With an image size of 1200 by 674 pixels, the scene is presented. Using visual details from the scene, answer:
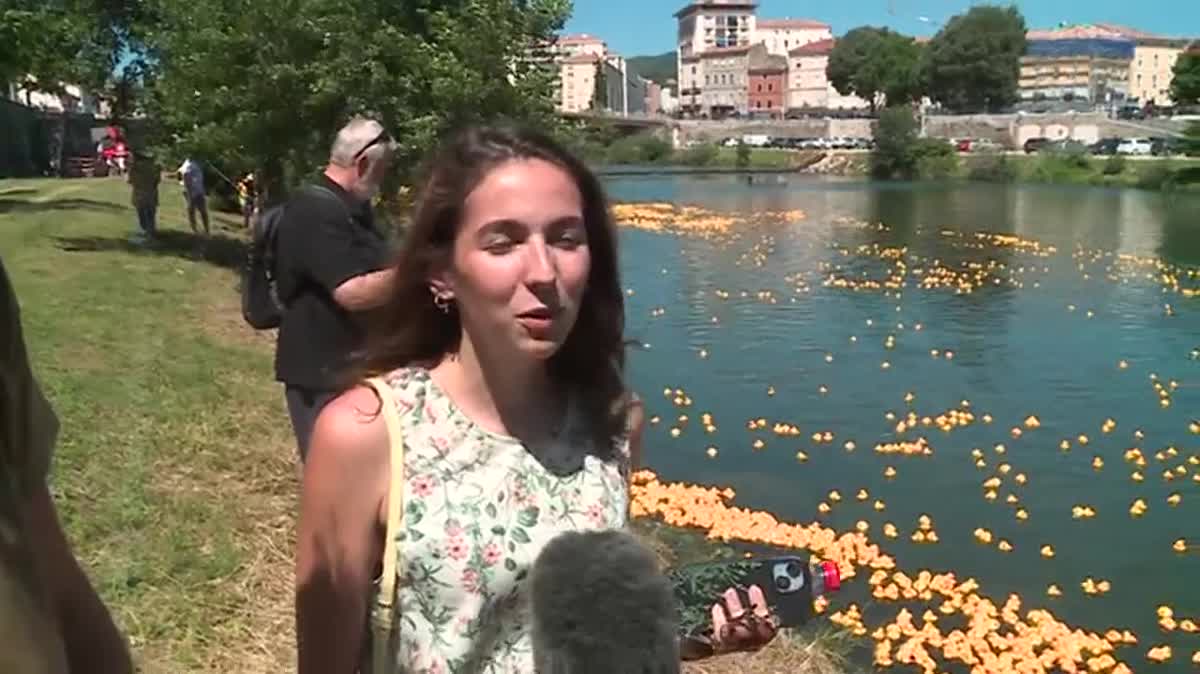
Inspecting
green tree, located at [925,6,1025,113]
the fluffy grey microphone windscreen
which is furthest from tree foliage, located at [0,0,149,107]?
green tree, located at [925,6,1025,113]

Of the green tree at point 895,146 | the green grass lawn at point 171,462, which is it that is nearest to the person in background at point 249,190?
the green grass lawn at point 171,462

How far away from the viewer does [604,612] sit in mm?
1783

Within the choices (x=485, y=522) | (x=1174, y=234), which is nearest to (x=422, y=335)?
(x=485, y=522)

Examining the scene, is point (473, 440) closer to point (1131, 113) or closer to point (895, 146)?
point (895, 146)

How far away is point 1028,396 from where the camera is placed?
51.3 feet

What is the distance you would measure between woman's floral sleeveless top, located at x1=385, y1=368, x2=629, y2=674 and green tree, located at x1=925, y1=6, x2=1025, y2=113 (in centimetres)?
12713

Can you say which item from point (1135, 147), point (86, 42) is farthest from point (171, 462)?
point (1135, 147)

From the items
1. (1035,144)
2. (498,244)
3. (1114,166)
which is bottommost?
(1114,166)

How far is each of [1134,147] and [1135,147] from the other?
0.13 meters

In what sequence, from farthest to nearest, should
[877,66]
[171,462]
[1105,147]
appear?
[877,66] → [1105,147] → [171,462]

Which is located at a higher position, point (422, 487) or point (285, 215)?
point (285, 215)

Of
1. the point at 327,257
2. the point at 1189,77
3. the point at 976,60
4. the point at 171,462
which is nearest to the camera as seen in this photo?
the point at 327,257

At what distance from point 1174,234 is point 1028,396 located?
25.9 metres

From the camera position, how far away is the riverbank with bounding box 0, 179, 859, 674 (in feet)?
17.0
